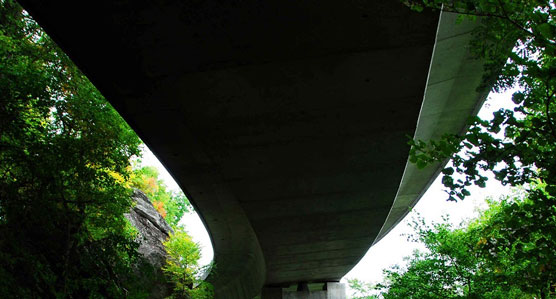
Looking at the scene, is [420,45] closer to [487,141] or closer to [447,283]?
[487,141]

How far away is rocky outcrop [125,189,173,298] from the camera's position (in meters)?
12.1

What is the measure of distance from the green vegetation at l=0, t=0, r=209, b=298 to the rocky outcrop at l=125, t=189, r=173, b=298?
4.06 m

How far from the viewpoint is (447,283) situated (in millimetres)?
9492

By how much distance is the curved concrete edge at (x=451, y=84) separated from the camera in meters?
5.46

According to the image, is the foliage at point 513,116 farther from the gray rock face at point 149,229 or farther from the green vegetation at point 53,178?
the gray rock face at point 149,229

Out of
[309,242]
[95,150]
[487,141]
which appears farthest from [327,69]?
[309,242]

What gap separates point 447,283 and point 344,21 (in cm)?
728

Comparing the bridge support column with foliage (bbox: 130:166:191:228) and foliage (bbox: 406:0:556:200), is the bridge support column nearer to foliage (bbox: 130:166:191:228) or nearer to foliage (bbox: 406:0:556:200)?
foliage (bbox: 130:166:191:228)

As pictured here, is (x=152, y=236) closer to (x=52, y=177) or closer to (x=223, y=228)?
(x=223, y=228)

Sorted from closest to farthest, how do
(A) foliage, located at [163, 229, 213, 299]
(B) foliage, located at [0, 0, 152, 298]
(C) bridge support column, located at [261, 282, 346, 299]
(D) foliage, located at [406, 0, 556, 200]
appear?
(D) foliage, located at [406, 0, 556, 200] < (B) foliage, located at [0, 0, 152, 298] < (A) foliage, located at [163, 229, 213, 299] < (C) bridge support column, located at [261, 282, 346, 299]

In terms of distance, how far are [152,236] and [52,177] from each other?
24.8 feet

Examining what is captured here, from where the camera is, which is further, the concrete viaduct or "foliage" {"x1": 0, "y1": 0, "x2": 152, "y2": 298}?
"foliage" {"x1": 0, "y1": 0, "x2": 152, "y2": 298}

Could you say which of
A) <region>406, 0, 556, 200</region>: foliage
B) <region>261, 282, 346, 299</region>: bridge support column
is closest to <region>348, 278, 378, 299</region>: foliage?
<region>261, 282, 346, 299</region>: bridge support column

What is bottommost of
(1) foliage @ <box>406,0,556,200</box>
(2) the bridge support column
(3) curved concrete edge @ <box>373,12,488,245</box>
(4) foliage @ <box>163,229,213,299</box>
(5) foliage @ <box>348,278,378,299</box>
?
(1) foliage @ <box>406,0,556,200</box>
